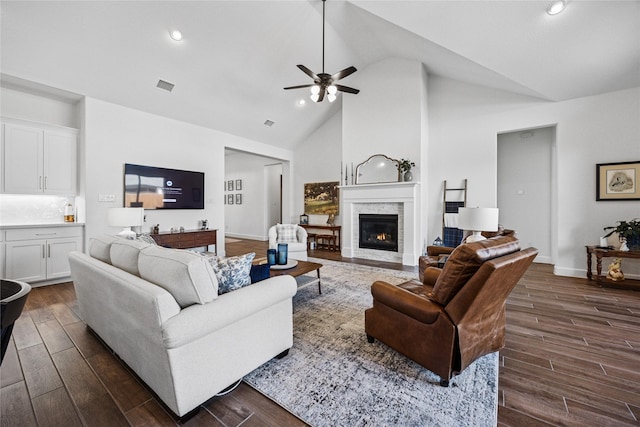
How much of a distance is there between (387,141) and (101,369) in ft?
18.1

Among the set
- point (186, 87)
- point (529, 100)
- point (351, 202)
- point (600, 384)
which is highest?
point (186, 87)

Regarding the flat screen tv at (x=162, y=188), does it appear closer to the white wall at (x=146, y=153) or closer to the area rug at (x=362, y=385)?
the white wall at (x=146, y=153)

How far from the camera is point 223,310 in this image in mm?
1549

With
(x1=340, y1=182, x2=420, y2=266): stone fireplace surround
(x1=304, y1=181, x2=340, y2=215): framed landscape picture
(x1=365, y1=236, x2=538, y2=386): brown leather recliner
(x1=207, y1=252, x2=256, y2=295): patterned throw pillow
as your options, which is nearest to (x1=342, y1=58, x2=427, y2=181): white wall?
(x1=340, y1=182, x2=420, y2=266): stone fireplace surround

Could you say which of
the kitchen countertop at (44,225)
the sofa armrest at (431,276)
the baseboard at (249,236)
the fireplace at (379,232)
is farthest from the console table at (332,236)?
the kitchen countertop at (44,225)

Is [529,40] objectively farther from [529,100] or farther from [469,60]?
[529,100]

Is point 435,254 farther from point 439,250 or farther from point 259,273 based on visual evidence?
point 259,273

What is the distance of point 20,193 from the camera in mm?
3723

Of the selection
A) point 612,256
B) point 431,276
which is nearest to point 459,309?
point 431,276

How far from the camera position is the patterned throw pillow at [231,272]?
177cm

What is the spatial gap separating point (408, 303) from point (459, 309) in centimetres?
33

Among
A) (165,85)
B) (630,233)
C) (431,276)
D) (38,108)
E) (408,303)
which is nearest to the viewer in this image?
(408,303)

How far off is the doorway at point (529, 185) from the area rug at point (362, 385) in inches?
179

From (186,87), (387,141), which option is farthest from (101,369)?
(387,141)
